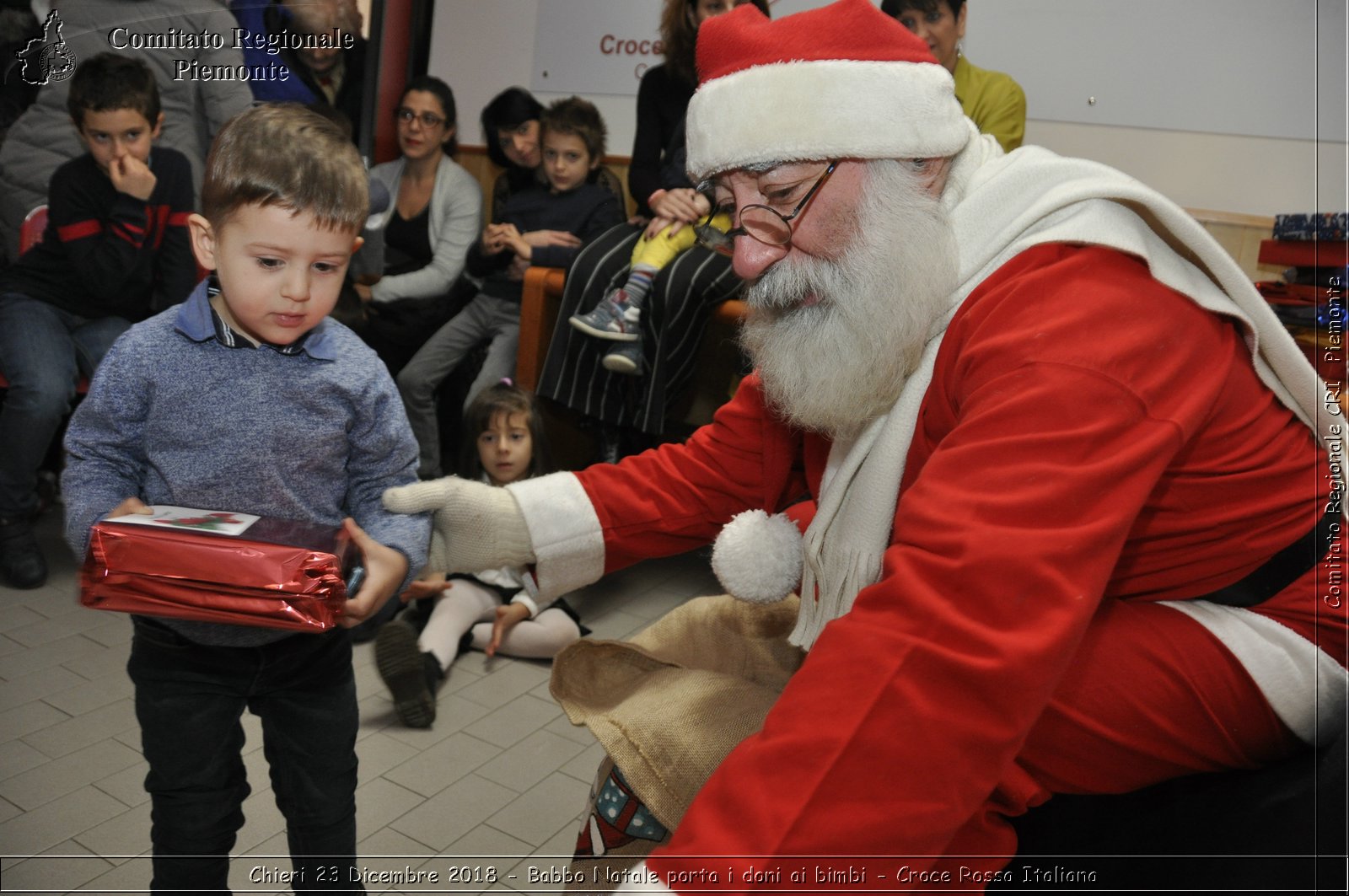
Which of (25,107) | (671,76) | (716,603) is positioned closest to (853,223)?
(716,603)

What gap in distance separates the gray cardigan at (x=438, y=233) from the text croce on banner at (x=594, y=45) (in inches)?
9.7

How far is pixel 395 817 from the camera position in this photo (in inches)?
57.4

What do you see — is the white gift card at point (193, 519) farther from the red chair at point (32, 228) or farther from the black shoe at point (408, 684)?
the black shoe at point (408, 684)

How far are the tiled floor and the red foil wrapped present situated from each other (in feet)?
1.50

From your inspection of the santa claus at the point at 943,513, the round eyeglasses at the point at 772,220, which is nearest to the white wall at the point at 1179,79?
the santa claus at the point at 943,513

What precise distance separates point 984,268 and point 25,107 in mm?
1059

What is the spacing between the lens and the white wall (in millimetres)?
1218

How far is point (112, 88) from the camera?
1.14m

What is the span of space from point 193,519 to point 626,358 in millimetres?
1831

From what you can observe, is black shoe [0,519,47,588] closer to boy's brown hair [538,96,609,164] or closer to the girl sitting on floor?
the girl sitting on floor

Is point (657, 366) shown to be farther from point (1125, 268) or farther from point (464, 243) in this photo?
point (1125, 268)

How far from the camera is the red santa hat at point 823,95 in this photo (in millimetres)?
1117

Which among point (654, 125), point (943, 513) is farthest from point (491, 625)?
point (943, 513)

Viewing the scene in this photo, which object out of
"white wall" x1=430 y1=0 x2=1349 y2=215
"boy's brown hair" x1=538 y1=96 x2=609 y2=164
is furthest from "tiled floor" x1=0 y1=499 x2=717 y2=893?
"boy's brown hair" x1=538 y1=96 x2=609 y2=164
